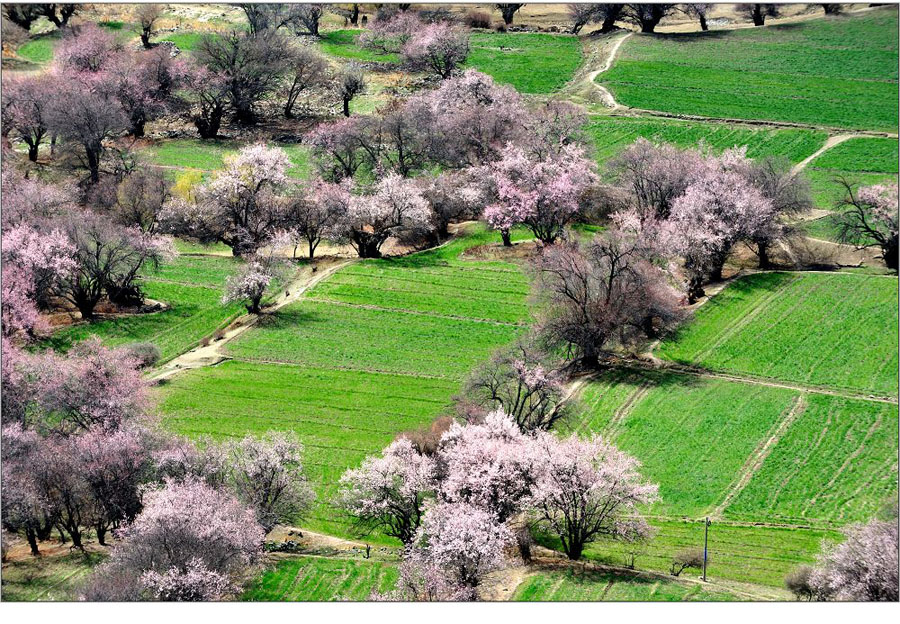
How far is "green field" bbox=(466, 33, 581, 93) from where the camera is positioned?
13625cm

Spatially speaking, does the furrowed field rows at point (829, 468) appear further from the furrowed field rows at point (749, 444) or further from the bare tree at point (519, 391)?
the bare tree at point (519, 391)

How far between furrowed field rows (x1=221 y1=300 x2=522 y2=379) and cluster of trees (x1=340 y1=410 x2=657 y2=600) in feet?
54.2

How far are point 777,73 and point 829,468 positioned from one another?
6846 cm

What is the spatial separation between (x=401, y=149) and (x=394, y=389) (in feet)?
130

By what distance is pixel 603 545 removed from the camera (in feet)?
218

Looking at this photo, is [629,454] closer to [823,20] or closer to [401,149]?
[401,149]

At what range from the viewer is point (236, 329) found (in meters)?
93.0

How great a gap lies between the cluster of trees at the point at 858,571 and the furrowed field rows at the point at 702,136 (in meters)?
61.3

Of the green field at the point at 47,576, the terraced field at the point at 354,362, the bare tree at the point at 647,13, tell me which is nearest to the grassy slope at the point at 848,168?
the terraced field at the point at 354,362

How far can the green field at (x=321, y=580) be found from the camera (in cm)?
6109

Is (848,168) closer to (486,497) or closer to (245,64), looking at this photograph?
(245,64)

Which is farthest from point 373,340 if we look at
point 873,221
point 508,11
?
point 508,11

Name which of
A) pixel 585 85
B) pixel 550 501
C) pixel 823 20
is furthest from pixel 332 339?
pixel 823 20

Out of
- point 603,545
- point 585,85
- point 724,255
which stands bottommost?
point 603,545
